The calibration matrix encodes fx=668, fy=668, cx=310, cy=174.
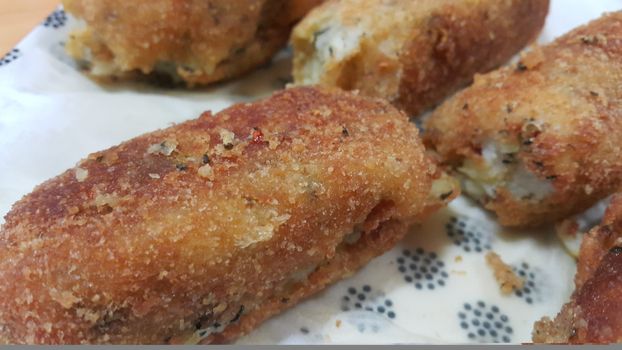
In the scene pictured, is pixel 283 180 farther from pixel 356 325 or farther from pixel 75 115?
pixel 75 115

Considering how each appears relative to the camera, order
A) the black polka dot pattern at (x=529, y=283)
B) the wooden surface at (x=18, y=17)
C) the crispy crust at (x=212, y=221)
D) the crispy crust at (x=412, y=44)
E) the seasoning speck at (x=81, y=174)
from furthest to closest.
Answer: the wooden surface at (x=18, y=17), the crispy crust at (x=412, y=44), the black polka dot pattern at (x=529, y=283), the seasoning speck at (x=81, y=174), the crispy crust at (x=212, y=221)

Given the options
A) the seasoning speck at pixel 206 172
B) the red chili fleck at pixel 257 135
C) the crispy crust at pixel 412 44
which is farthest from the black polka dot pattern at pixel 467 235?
the seasoning speck at pixel 206 172

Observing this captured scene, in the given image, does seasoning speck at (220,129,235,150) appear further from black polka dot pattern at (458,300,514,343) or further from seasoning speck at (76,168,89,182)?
black polka dot pattern at (458,300,514,343)

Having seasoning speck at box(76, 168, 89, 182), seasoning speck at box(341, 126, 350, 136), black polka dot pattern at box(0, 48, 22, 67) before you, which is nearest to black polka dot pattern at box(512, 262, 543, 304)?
seasoning speck at box(341, 126, 350, 136)

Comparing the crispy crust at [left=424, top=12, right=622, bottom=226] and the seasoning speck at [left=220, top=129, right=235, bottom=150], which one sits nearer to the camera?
the seasoning speck at [left=220, top=129, right=235, bottom=150]

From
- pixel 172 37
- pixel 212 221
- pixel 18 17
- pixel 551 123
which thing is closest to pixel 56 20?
pixel 18 17

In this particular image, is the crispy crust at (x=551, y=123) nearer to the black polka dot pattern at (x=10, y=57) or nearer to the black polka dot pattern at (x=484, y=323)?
the black polka dot pattern at (x=484, y=323)

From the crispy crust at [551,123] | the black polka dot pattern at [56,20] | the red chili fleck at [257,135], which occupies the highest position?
the black polka dot pattern at [56,20]

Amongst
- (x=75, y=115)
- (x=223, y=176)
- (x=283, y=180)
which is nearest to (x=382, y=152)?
(x=283, y=180)
